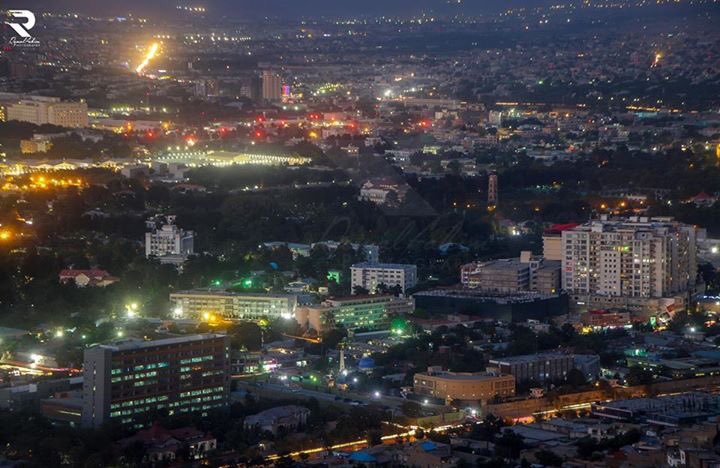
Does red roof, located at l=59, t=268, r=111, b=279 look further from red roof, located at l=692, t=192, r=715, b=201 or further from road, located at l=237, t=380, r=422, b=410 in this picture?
red roof, located at l=692, t=192, r=715, b=201

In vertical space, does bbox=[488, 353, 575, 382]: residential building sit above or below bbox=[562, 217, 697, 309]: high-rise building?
below

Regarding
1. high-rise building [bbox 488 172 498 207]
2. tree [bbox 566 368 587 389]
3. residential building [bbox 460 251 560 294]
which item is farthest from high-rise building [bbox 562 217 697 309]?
high-rise building [bbox 488 172 498 207]

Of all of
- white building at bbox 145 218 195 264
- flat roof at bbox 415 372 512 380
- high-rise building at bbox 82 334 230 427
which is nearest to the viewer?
high-rise building at bbox 82 334 230 427

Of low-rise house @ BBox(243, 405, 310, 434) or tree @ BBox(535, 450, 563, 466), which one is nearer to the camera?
tree @ BBox(535, 450, 563, 466)

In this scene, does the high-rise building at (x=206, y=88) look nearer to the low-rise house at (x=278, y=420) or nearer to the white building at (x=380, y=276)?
the white building at (x=380, y=276)

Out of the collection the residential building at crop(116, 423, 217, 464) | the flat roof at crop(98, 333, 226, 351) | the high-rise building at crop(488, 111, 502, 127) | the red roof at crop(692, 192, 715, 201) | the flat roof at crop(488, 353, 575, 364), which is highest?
the high-rise building at crop(488, 111, 502, 127)

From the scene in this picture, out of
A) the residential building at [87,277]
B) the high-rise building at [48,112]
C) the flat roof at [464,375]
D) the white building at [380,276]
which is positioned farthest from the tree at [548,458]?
the high-rise building at [48,112]
